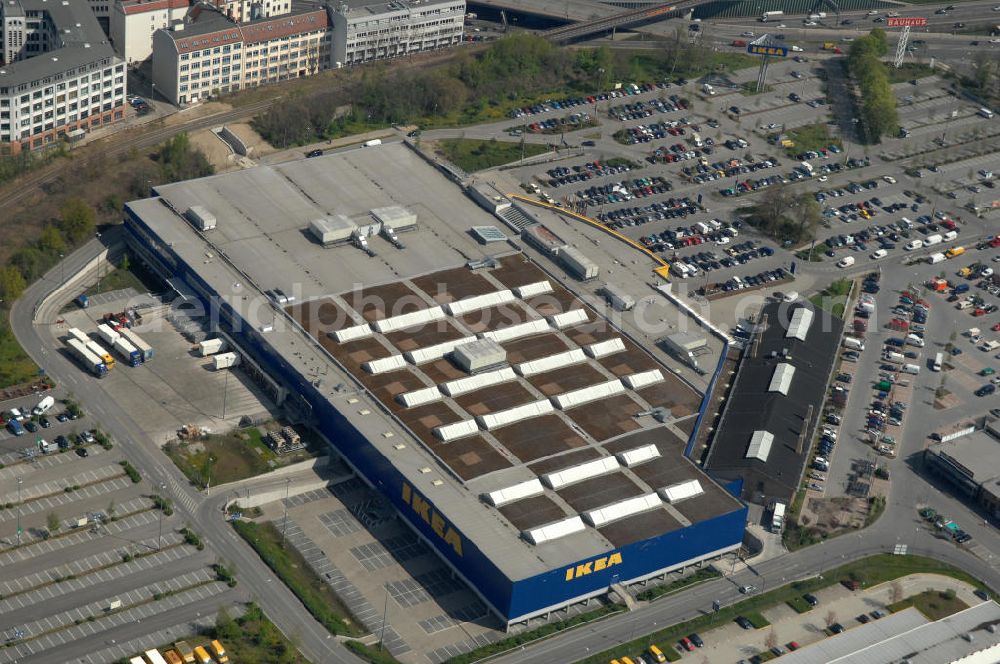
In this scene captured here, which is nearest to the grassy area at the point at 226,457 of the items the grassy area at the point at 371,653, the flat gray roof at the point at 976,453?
the grassy area at the point at 371,653

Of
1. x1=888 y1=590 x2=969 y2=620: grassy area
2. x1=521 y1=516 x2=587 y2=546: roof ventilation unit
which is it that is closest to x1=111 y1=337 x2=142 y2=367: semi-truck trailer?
x1=521 y1=516 x2=587 y2=546: roof ventilation unit

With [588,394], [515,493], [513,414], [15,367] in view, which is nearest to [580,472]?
[515,493]

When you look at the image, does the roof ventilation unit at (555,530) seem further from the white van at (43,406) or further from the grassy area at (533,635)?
the white van at (43,406)

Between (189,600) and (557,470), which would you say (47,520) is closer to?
(189,600)

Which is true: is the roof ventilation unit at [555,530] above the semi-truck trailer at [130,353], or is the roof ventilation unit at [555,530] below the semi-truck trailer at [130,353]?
above

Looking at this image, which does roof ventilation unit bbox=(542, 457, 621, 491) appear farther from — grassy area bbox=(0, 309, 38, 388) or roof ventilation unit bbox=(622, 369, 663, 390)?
grassy area bbox=(0, 309, 38, 388)
